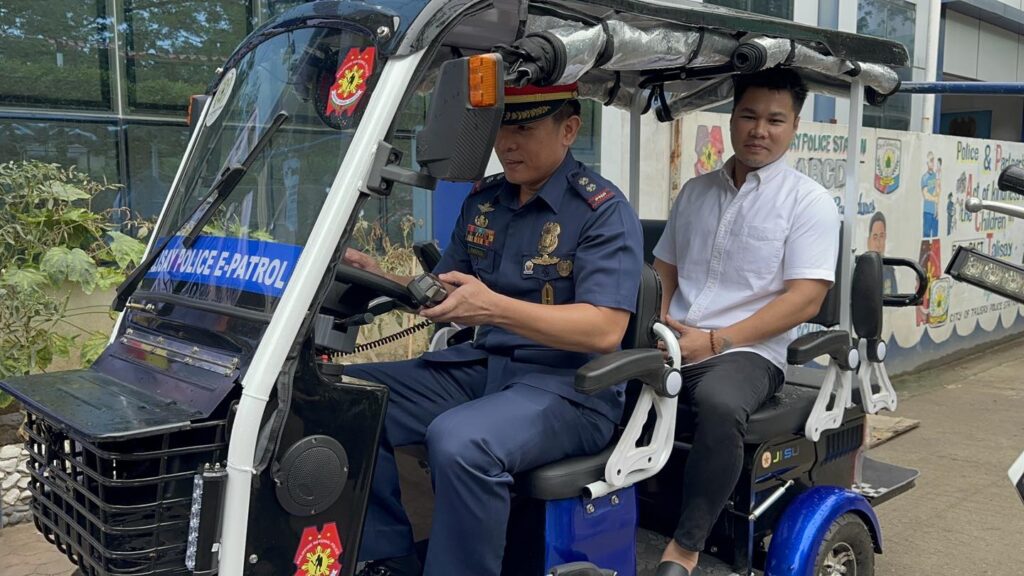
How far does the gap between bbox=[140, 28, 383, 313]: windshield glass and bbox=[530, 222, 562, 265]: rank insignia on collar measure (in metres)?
0.75

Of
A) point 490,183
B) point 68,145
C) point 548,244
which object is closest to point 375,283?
point 548,244

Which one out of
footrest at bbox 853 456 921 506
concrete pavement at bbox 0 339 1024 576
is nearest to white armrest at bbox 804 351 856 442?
footrest at bbox 853 456 921 506

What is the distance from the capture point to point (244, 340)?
6.84ft

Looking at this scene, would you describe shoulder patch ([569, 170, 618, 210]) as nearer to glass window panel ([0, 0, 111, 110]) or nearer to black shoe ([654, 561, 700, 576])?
black shoe ([654, 561, 700, 576])

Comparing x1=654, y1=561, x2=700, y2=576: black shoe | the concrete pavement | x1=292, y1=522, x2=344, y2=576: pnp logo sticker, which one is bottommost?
the concrete pavement

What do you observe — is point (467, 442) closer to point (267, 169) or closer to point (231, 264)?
point (231, 264)

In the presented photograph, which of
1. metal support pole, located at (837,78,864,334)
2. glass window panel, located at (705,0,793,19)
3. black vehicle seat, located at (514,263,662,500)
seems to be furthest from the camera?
glass window panel, located at (705,0,793,19)

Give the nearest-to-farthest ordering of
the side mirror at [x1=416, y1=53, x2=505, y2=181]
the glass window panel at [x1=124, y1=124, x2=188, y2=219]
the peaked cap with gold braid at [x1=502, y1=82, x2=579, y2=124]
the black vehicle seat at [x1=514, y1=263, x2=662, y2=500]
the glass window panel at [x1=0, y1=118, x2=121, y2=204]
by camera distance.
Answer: the side mirror at [x1=416, y1=53, x2=505, y2=181]
the black vehicle seat at [x1=514, y1=263, x2=662, y2=500]
the peaked cap with gold braid at [x1=502, y1=82, x2=579, y2=124]
the glass window panel at [x1=0, y1=118, x2=121, y2=204]
the glass window panel at [x1=124, y1=124, x2=188, y2=219]

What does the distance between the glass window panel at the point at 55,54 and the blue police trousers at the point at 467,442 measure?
3.57 meters

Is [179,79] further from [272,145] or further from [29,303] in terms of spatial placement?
[272,145]

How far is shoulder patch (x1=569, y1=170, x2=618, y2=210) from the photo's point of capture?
263 centimetres

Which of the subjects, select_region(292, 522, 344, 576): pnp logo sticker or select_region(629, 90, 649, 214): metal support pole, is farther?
select_region(629, 90, 649, 214): metal support pole

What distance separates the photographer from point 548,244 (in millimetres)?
2660

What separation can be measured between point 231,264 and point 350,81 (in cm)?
54
